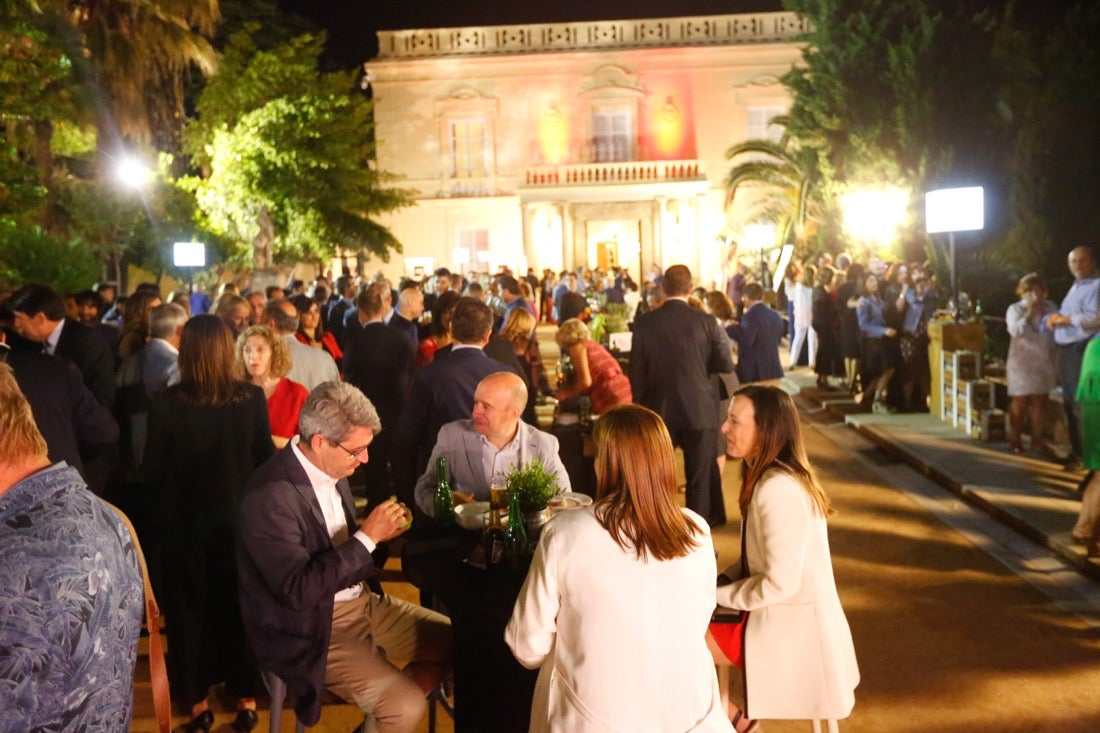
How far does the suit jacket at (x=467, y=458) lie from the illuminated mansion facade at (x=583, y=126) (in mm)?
33386

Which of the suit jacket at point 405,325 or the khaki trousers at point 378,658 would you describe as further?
the suit jacket at point 405,325

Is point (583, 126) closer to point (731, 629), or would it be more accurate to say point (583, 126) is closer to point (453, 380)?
point (453, 380)

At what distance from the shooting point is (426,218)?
39656mm

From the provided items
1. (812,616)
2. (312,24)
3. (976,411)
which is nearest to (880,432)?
(976,411)

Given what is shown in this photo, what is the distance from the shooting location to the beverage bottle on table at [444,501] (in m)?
4.50

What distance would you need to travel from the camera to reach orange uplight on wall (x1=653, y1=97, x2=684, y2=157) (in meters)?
39.0

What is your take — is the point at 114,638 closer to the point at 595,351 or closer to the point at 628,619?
the point at 628,619

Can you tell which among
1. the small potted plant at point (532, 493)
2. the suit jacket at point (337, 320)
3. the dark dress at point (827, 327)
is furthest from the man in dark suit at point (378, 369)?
the dark dress at point (827, 327)

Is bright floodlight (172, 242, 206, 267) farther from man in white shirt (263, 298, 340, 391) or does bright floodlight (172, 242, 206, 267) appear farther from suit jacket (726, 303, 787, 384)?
man in white shirt (263, 298, 340, 391)

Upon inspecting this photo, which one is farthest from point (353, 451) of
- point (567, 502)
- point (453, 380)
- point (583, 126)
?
point (583, 126)

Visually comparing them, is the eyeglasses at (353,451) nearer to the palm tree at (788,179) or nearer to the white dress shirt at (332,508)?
the white dress shirt at (332,508)

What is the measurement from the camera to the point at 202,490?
4.77 metres

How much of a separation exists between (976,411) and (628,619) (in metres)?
9.18

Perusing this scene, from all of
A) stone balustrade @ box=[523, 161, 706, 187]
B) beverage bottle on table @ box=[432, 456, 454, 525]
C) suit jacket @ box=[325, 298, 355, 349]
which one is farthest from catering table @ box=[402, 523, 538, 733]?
stone balustrade @ box=[523, 161, 706, 187]
